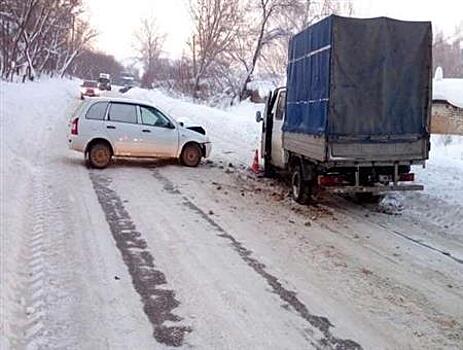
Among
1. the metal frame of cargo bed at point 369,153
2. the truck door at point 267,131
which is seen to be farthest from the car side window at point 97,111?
the metal frame of cargo bed at point 369,153

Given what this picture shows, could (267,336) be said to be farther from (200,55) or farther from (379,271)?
(200,55)

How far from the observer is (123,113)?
49.1ft

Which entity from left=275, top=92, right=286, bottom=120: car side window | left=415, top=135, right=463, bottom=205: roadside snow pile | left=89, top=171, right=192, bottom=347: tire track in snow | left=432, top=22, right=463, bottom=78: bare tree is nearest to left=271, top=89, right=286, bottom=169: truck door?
left=275, top=92, right=286, bottom=120: car side window

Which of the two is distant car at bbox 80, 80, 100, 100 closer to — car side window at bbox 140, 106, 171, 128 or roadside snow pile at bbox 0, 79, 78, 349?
roadside snow pile at bbox 0, 79, 78, 349

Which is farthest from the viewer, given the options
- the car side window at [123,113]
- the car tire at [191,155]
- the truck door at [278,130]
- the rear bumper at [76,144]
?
the car tire at [191,155]

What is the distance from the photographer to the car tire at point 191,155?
A: 15547 mm

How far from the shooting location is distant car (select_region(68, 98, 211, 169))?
1451 centimetres

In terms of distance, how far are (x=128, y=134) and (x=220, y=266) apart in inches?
343

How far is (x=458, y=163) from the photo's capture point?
15.0 metres

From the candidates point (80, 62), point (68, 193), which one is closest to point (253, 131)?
point (68, 193)

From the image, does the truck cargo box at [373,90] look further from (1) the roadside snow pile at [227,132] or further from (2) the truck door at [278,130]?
(1) the roadside snow pile at [227,132]

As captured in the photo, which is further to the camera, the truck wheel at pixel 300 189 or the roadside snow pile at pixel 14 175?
the truck wheel at pixel 300 189

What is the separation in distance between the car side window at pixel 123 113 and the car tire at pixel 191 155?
59.1 inches

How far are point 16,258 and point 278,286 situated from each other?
9.38ft
